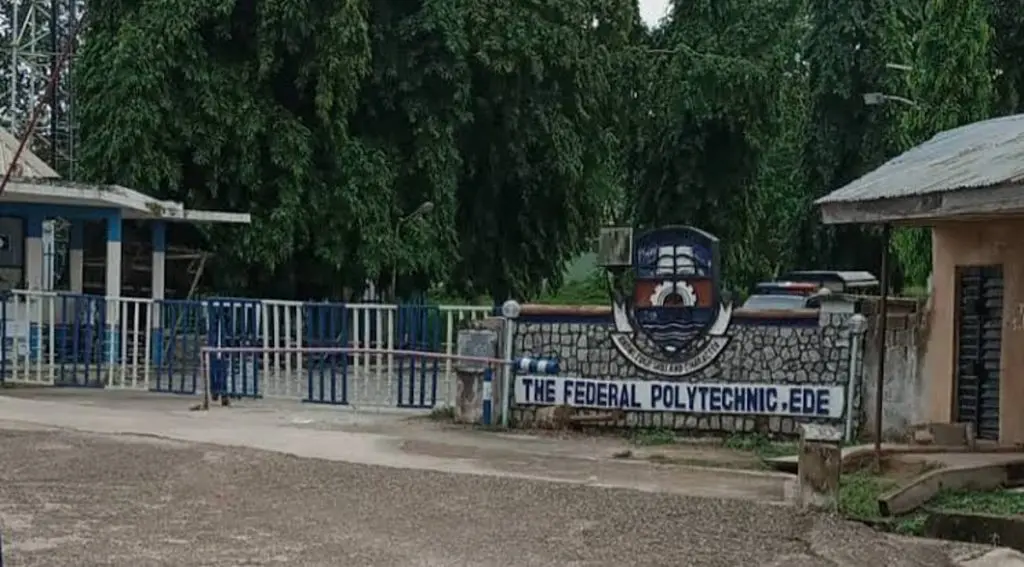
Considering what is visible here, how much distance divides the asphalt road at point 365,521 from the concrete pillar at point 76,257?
11084 mm

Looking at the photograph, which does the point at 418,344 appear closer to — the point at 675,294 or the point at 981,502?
the point at 675,294

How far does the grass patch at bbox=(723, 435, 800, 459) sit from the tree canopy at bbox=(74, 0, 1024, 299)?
488 inches

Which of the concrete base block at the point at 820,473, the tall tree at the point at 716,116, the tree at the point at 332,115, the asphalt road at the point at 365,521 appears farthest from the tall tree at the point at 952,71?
the asphalt road at the point at 365,521

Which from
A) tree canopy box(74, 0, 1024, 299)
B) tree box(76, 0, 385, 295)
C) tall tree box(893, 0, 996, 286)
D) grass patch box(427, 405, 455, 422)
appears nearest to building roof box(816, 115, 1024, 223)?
grass patch box(427, 405, 455, 422)

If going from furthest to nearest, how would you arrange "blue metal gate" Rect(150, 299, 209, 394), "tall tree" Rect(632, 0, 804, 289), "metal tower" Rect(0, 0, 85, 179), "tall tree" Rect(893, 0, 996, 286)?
"metal tower" Rect(0, 0, 85, 179) < "tall tree" Rect(632, 0, 804, 289) < "tall tree" Rect(893, 0, 996, 286) < "blue metal gate" Rect(150, 299, 209, 394)

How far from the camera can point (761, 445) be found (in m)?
14.5

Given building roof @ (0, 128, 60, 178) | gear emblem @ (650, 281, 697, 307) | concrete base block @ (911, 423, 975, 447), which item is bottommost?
concrete base block @ (911, 423, 975, 447)

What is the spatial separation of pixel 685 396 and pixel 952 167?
4376mm

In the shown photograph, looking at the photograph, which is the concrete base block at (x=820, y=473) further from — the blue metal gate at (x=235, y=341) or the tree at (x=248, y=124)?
the tree at (x=248, y=124)

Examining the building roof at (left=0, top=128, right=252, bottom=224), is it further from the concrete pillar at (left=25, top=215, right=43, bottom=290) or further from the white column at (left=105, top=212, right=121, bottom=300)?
the concrete pillar at (left=25, top=215, right=43, bottom=290)

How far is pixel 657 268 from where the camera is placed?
1520cm

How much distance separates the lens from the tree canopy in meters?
24.8

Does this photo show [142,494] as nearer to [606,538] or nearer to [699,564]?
[606,538]

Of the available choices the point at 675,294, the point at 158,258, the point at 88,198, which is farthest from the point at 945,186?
the point at 158,258
